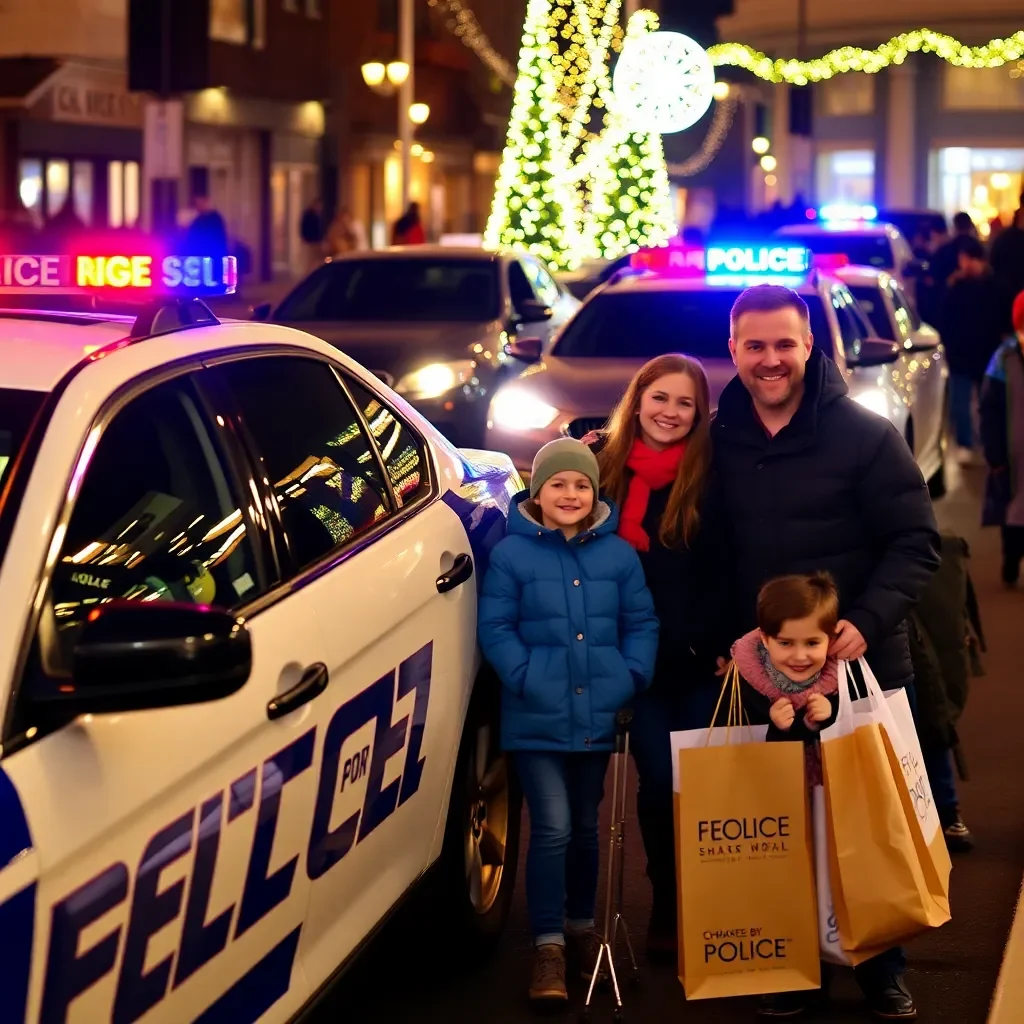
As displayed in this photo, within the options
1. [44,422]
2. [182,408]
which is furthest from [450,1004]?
[44,422]

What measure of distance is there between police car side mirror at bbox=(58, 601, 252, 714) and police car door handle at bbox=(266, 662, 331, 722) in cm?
51

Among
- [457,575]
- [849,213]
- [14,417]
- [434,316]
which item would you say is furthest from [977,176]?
[14,417]

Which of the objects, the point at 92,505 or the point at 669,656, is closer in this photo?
the point at 92,505

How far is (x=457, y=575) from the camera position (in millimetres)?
4988

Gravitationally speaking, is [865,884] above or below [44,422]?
below

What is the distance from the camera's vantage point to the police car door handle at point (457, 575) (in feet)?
15.9

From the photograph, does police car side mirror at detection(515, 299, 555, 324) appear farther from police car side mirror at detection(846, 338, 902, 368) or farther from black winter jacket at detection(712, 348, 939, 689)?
black winter jacket at detection(712, 348, 939, 689)

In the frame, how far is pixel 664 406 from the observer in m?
5.30

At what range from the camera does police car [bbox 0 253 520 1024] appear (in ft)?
9.97

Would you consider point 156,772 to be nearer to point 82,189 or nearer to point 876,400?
point 876,400

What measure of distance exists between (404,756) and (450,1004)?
97cm

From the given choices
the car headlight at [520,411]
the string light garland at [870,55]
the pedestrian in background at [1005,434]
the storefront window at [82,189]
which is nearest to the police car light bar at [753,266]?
the car headlight at [520,411]

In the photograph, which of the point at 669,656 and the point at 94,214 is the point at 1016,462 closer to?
the point at 669,656

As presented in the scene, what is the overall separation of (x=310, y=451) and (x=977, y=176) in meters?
69.3
